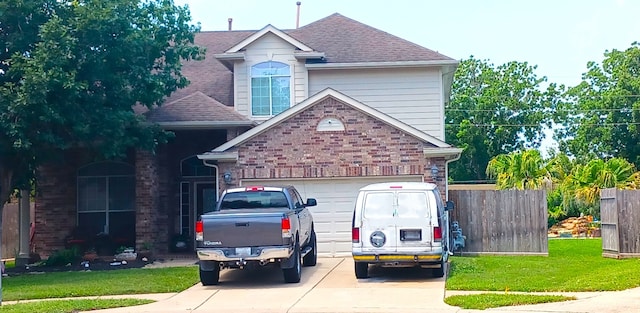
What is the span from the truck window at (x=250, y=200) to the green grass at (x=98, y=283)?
169 centimetres

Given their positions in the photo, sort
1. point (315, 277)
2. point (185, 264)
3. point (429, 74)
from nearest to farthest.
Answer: point (315, 277)
point (185, 264)
point (429, 74)

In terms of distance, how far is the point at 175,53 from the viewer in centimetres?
2069

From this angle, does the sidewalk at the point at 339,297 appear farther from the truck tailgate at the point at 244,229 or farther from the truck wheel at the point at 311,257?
the truck wheel at the point at 311,257

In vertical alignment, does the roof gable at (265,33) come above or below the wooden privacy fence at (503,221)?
above

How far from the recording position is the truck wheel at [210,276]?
15.4 meters

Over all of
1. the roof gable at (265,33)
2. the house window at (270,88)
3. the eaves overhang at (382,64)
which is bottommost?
the house window at (270,88)

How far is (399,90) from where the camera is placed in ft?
A: 76.2

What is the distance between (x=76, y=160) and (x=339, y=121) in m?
8.39

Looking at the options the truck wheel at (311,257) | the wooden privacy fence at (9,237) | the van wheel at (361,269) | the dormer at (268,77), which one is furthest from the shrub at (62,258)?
the van wheel at (361,269)

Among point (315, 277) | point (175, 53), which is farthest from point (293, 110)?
point (315, 277)

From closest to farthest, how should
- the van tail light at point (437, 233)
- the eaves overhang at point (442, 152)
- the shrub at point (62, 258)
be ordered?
the van tail light at point (437, 233), the eaves overhang at point (442, 152), the shrub at point (62, 258)

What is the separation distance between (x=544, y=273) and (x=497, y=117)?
137 ft

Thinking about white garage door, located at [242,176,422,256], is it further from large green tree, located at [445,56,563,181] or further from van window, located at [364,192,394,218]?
large green tree, located at [445,56,563,181]

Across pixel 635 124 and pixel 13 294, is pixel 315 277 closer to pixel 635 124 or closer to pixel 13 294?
pixel 13 294
